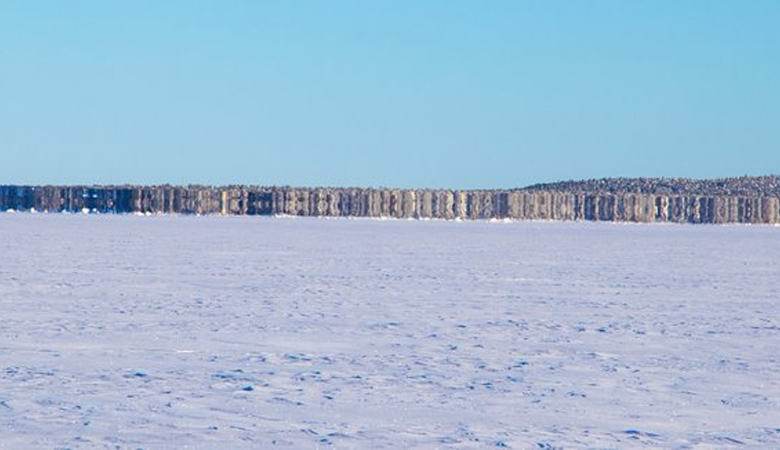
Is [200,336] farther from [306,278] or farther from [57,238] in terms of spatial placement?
[57,238]

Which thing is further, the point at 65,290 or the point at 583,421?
the point at 65,290

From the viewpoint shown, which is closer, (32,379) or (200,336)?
(32,379)

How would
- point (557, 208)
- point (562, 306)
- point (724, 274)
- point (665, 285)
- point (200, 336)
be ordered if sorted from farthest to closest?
point (557, 208), point (724, 274), point (665, 285), point (562, 306), point (200, 336)

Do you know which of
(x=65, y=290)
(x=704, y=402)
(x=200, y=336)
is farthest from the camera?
(x=65, y=290)

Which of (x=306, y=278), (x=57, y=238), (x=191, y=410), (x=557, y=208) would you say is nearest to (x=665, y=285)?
(x=306, y=278)

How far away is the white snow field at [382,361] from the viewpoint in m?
7.38

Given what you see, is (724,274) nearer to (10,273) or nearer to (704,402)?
(10,273)

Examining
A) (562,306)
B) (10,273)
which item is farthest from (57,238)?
(562,306)

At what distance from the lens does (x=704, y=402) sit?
8398 mm

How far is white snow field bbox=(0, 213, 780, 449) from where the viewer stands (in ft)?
24.2

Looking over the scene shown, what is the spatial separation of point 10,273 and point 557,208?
312 ft

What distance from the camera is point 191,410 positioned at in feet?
25.8

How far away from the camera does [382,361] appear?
1004 cm

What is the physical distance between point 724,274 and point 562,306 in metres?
7.76
